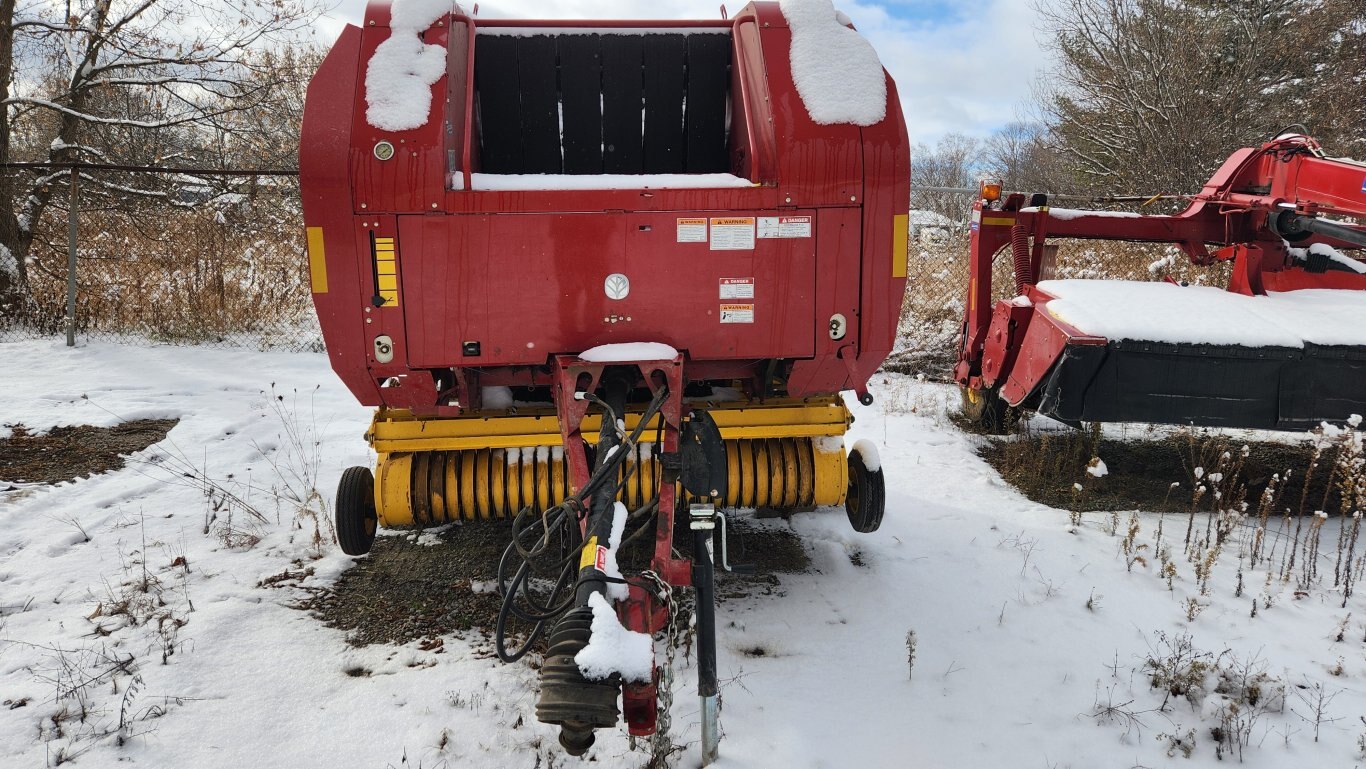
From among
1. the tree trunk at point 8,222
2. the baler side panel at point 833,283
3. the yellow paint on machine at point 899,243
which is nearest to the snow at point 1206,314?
the yellow paint on machine at point 899,243

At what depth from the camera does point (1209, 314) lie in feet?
13.6

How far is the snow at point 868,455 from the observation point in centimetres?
363

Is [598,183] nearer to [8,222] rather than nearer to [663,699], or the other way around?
[663,699]

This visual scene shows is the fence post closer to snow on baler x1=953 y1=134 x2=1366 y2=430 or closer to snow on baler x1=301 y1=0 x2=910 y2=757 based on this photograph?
snow on baler x1=301 y1=0 x2=910 y2=757

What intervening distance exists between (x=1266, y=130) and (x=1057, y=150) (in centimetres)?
419

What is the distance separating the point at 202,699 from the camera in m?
2.57

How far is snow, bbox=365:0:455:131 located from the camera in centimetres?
287

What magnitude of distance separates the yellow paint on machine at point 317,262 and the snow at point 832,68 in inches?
72.9

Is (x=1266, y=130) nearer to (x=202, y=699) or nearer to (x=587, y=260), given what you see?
(x=587, y=260)

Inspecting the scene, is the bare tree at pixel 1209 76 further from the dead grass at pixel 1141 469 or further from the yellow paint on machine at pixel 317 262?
the yellow paint on machine at pixel 317 262

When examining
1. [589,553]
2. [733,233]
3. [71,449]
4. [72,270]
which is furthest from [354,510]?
[72,270]

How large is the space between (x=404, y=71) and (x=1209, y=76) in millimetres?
14090

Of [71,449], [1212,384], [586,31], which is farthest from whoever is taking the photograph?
[71,449]

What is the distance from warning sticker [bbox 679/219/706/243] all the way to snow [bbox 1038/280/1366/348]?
221 centimetres
